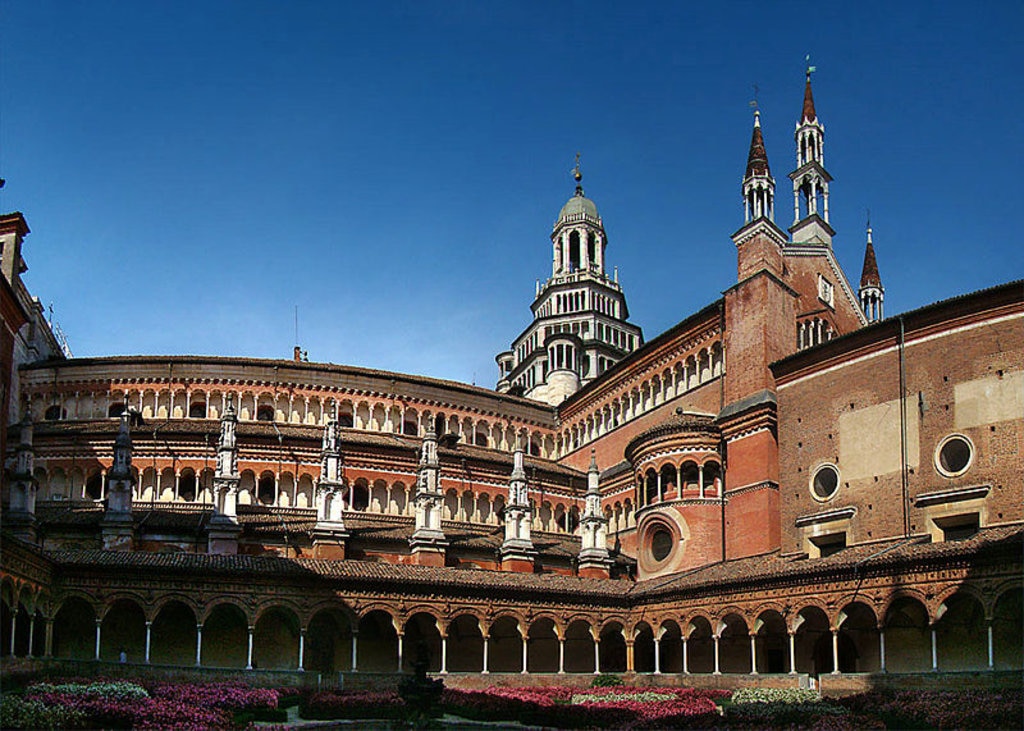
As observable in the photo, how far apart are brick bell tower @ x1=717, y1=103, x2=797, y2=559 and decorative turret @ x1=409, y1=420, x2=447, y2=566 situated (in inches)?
570

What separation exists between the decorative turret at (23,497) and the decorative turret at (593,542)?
1064 inches

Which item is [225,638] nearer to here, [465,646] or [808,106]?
[465,646]

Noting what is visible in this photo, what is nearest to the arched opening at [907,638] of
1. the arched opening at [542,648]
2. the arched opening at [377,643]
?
the arched opening at [542,648]

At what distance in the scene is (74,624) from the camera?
42.7m

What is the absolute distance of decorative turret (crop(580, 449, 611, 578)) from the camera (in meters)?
54.6

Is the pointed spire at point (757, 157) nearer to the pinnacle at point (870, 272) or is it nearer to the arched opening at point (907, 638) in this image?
the pinnacle at point (870, 272)

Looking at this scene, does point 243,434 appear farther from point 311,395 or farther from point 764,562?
point 764,562

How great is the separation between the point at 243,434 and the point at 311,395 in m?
7.52

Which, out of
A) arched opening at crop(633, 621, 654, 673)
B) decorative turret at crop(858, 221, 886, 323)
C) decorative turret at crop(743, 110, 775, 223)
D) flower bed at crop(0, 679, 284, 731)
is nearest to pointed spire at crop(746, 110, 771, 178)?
decorative turret at crop(743, 110, 775, 223)

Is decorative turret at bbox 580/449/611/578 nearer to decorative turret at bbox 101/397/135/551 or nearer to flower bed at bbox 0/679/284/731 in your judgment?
decorative turret at bbox 101/397/135/551

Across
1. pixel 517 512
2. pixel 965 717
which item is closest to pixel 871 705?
pixel 965 717

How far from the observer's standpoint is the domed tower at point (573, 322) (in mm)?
83750

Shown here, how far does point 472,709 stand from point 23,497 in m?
23.8

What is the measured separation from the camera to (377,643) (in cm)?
4816
